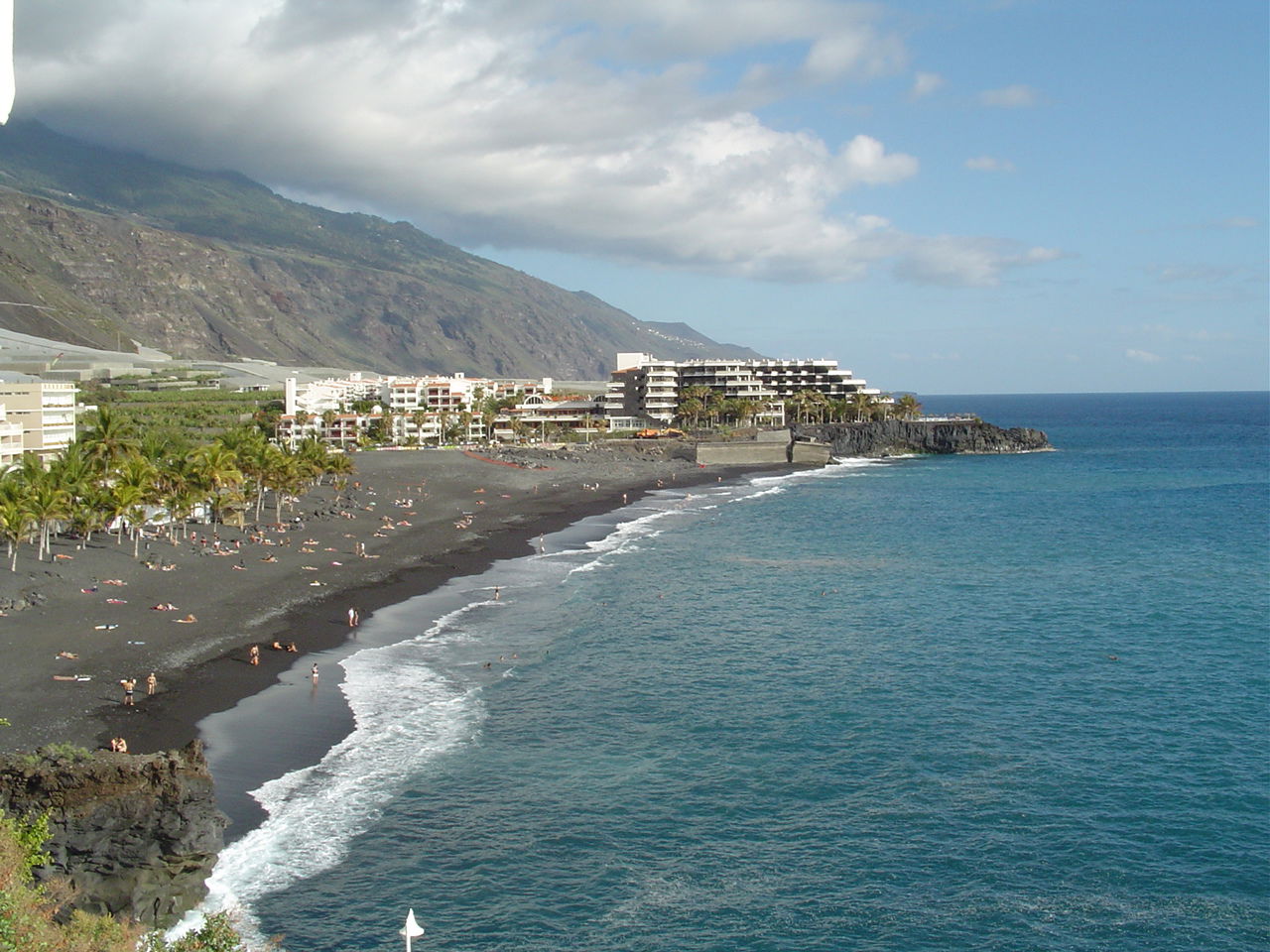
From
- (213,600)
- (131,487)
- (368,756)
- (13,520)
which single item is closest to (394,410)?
(131,487)

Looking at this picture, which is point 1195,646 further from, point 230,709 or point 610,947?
point 230,709

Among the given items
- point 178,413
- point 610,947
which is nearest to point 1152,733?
point 610,947

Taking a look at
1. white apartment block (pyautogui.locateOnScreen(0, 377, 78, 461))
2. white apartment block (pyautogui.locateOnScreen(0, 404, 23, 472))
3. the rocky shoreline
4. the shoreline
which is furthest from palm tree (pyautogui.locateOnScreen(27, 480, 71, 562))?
white apartment block (pyautogui.locateOnScreen(0, 377, 78, 461))

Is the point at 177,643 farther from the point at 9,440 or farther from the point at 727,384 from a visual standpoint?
the point at 727,384

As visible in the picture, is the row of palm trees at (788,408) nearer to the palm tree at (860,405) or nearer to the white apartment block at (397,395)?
the palm tree at (860,405)

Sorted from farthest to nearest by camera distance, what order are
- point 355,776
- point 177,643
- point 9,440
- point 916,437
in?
point 916,437 → point 9,440 → point 177,643 → point 355,776

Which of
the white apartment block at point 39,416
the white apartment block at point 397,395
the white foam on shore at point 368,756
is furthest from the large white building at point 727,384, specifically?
the white foam on shore at point 368,756
